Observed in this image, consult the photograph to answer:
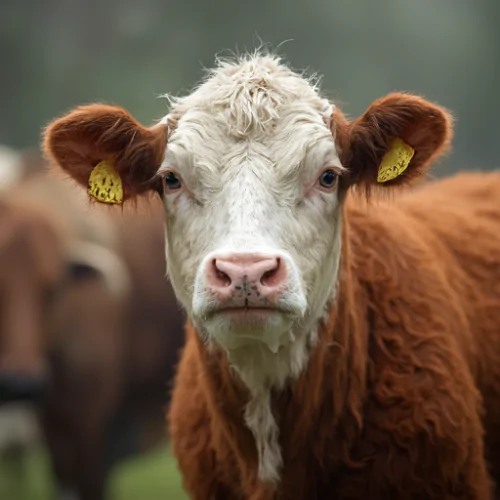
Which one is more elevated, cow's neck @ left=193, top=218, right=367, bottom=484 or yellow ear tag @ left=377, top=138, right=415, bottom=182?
yellow ear tag @ left=377, top=138, right=415, bottom=182

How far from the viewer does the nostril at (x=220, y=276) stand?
12.0ft

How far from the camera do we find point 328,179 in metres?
4.14

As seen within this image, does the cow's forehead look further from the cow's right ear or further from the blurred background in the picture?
the blurred background

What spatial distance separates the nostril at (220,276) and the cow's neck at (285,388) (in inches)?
20.4

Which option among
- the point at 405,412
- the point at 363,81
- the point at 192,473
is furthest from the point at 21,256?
the point at 363,81

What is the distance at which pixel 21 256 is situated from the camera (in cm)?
910

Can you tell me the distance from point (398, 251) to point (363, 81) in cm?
1513

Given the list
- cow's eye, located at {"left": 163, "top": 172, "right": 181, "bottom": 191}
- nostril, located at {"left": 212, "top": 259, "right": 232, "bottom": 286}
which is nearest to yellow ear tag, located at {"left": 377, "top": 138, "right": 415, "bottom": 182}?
cow's eye, located at {"left": 163, "top": 172, "right": 181, "bottom": 191}

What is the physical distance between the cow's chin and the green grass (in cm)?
652

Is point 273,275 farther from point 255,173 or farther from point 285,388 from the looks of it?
point 285,388

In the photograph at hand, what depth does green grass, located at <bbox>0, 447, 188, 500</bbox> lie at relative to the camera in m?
11.0

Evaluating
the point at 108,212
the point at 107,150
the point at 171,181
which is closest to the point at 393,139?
the point at 171,181

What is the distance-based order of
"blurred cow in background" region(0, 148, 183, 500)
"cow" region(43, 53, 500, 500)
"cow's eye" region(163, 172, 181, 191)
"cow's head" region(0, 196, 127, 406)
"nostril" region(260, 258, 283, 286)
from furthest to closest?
"blurred cow in background" region(0, 148, 183, 500), "cow's head" region(0, 196, 127, 406), "cow's eye" region(163, 172, 181, 191), "cow" region(43, 53, 500, 500), "nostril" region(260, 258, 283, 286)

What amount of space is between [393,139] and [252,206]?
0.72 meters
